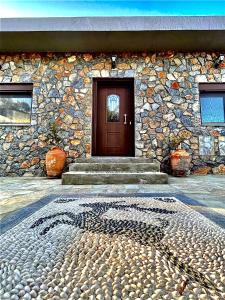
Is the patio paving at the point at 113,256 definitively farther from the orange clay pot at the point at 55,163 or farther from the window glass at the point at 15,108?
the window glass at the point at 15,108

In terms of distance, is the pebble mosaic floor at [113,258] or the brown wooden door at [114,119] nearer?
the pebble mosaic floor at [113,258]

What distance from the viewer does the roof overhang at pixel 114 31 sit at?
160 inches

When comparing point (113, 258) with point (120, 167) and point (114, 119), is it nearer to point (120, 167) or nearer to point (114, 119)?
point (120, 167)

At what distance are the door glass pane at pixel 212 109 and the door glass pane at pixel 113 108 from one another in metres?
2.00

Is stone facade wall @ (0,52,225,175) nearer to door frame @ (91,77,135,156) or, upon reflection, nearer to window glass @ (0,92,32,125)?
door frame @ (91,77,135,156)

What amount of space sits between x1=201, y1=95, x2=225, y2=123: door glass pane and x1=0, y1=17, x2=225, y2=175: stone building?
2 centimetres

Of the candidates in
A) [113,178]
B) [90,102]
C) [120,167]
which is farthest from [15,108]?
[113,178]

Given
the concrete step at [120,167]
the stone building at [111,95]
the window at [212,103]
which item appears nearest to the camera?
the concrete step at [120,167]

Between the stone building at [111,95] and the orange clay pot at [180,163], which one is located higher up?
the stone building at [111,95]

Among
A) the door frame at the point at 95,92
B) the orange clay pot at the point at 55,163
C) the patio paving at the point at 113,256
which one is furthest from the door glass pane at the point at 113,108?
the patio paving at the point at 113,256

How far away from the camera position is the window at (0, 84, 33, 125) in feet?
15.5

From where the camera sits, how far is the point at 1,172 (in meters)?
4.46

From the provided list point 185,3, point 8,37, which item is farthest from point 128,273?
point 8,37

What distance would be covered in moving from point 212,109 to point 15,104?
15.4 ft
